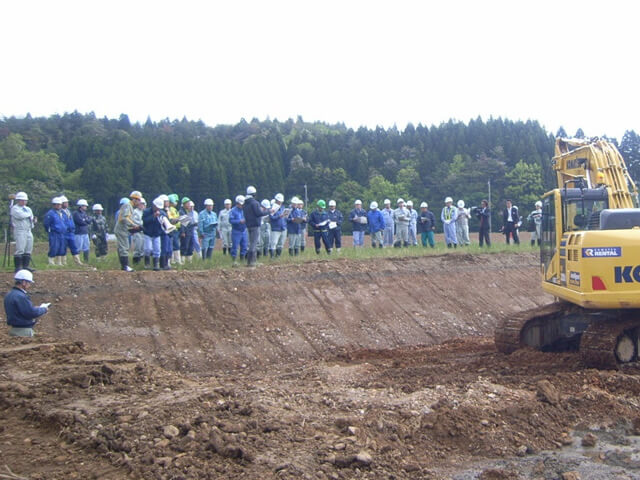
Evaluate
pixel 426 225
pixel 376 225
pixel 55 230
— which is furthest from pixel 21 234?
pixel 426 225

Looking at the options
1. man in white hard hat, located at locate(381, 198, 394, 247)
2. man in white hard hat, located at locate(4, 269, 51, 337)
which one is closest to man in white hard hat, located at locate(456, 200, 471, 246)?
man in white hard hat, located at locate(381, 198, 394, 247)

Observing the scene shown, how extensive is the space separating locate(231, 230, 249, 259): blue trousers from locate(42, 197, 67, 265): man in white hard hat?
14.2 ft

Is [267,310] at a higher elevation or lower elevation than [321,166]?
lower

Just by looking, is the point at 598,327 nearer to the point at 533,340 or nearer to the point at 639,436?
the point at 533,340

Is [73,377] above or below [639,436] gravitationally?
above

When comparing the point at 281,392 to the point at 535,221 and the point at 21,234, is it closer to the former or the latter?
the point at 21,234

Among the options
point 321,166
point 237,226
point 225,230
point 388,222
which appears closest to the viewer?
point 237,226

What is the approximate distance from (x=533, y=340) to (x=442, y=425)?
5.33 metres

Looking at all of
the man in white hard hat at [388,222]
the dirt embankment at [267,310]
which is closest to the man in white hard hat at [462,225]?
the man in white hard hat at [388,222]

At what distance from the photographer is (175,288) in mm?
14758

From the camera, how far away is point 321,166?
56625mm

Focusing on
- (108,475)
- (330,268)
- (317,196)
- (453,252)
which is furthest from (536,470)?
(317,196)

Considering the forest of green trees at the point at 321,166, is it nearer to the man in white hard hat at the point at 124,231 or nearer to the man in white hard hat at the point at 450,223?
the man in white hard hat at the point at 450,223

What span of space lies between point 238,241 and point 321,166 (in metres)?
38.8
